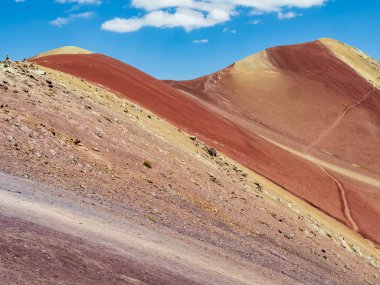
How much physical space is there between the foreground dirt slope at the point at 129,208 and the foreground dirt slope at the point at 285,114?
6102 millimetres

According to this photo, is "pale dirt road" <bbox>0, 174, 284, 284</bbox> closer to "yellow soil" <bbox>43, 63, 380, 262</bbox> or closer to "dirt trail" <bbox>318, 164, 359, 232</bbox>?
"yellow soil" <bbox>43, 63, 380, 262</bbox>

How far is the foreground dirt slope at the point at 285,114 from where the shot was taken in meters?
32.7

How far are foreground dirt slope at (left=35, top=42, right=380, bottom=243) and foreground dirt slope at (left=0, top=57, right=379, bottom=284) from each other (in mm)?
6102

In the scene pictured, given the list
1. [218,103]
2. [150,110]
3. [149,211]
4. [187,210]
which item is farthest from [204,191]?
[218,103]

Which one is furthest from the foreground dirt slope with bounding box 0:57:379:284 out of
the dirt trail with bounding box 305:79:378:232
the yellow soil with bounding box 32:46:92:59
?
the yellow soil with bounding box 32:46:92:59

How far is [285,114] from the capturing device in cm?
6131

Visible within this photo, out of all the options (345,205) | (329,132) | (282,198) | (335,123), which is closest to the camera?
(282,198)

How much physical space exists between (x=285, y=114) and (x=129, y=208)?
161 ft

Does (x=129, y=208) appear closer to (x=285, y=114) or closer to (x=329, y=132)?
(x=329, y=132)

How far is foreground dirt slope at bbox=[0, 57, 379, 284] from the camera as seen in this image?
9.49 m

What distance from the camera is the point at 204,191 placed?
1944 cm

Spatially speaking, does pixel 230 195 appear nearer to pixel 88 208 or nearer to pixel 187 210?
pixel 187 210

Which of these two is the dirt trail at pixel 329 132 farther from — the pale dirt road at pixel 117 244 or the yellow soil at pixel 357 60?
the pale dirt road at pixel 117 244

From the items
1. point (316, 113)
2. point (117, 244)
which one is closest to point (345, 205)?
point (117, 244)
